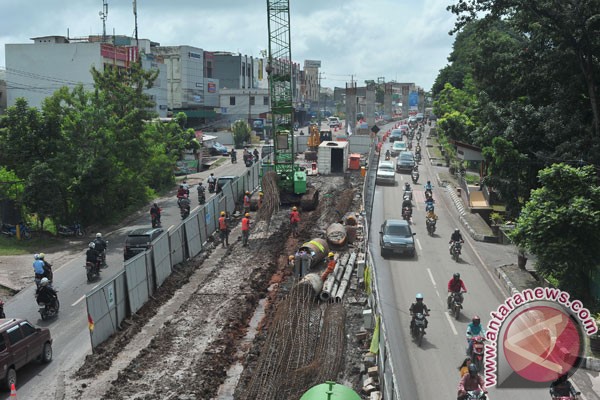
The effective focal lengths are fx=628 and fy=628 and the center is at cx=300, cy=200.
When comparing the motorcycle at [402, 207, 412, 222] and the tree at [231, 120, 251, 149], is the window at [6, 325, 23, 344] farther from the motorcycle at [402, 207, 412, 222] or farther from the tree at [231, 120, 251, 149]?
the tree at [231, 120, 251, 149]

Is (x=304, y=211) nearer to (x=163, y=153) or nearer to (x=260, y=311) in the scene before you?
(x=163, y=153)

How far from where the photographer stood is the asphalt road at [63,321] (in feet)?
53.0

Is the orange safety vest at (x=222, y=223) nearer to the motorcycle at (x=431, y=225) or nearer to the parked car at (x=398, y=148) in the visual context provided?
the motorcycle at (x=431, y=225)

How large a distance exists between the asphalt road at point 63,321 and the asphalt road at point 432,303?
8.99 metres

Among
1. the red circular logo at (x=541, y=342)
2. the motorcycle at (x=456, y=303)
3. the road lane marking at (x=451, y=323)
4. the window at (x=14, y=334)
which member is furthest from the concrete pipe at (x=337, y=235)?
the red circular logo at (x=541, y=342)

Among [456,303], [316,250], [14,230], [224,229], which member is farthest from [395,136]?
[456,303]

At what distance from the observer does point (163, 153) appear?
1937 inches

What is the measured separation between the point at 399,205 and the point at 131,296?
24.6m

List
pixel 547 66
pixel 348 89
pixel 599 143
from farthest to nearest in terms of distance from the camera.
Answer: pixel 348 89 → pixel 547 66 → pixel 599 143

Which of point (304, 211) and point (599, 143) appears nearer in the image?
point (599, 143)

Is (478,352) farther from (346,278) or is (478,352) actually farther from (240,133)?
(240,133)

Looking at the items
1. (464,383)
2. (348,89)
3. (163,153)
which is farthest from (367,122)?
(464,383)

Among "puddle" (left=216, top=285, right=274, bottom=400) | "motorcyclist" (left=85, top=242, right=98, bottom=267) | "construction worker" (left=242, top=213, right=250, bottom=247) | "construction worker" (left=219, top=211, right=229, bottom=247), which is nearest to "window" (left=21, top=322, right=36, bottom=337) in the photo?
"puddle" (left=216, top=285, right=274, bottom=400)

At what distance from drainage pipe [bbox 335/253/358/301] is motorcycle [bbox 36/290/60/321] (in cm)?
960
